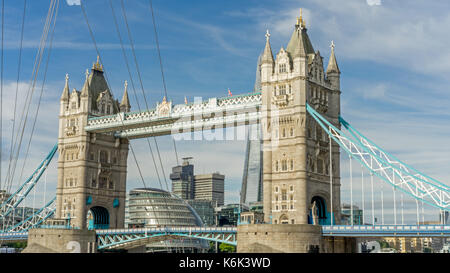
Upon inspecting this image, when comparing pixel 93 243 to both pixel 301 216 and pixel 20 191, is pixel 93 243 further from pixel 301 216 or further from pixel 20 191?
pixel 301 216

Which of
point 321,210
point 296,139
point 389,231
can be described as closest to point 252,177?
point 321,210

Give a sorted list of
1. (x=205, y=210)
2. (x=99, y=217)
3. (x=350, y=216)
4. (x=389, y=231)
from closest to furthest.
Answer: (x=389, y=231), (x=350, y=216), (x=99, y=217), (x=205, y=210)

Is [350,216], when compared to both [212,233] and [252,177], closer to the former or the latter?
[212,233]

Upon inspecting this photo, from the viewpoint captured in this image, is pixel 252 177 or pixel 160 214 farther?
pixel 252 177

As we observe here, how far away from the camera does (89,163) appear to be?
90.1 m

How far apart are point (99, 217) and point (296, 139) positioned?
37133 millimetres

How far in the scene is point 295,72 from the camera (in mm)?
70188

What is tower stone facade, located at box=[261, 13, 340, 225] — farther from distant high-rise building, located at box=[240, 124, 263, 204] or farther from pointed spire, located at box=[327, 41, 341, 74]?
distant high-rise building, located at box=[240, 124, 263, 204]

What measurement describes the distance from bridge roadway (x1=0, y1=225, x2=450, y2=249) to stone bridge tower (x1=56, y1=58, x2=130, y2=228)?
18.4ft

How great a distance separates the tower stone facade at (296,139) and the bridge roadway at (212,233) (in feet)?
15.5

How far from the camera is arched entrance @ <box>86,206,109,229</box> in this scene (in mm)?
92938
